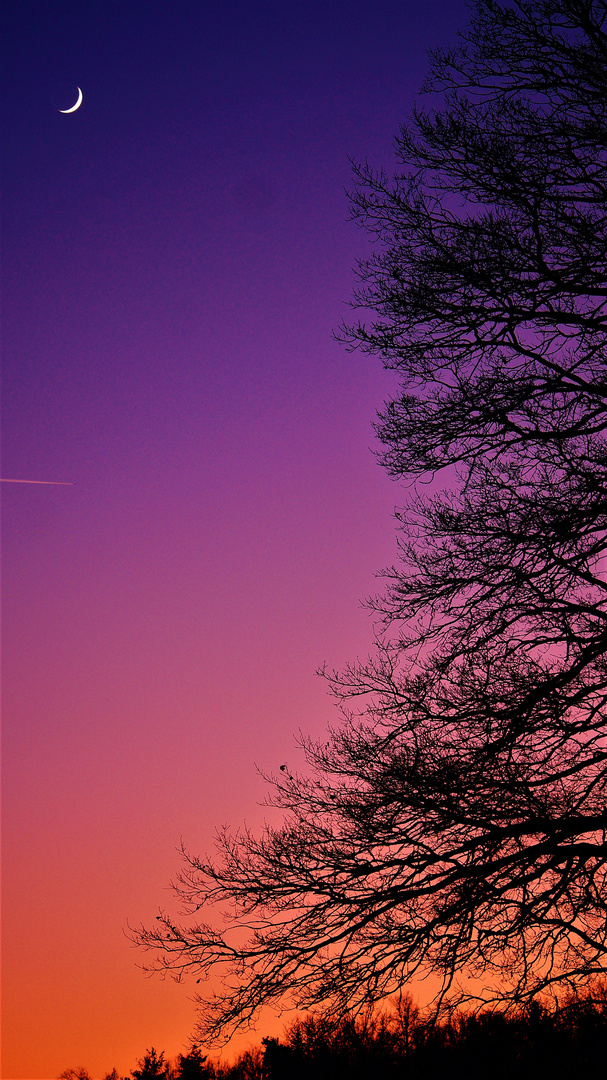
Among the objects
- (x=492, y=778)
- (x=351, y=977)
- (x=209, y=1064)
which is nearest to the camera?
(x=492, y=778)

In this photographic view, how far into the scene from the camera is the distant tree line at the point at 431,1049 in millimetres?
6711

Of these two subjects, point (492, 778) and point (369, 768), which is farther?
point (369, 768)

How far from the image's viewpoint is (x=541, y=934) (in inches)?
246

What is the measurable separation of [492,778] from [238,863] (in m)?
2.82

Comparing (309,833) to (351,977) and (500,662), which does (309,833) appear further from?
(500,662)

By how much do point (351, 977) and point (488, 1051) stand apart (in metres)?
7.79

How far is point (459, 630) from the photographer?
6.95 metres

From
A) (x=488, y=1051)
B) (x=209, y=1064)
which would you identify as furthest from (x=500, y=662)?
(x=209, y=1064)

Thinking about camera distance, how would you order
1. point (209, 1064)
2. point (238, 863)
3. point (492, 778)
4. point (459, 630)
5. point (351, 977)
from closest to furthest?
point (492, 778), point (351, 977), point (459, 630), point (238, 863), point (209, 1064)

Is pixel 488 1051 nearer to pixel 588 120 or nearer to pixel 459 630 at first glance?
pixel 459 630

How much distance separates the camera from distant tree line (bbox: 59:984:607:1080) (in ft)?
22.0

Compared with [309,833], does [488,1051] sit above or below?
below

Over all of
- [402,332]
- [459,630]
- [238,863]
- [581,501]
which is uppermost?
[402,332]

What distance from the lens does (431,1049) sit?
8.16 meters
